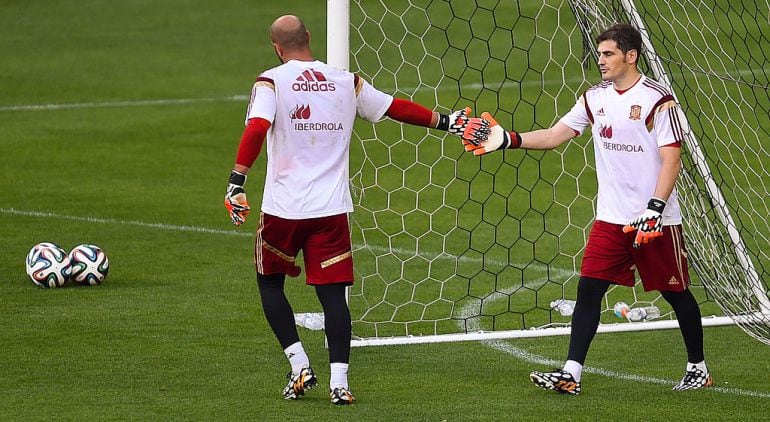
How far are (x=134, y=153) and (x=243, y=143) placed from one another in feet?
31.6

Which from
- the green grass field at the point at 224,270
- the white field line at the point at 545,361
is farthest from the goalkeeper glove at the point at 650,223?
the white field line at the point at 545,361

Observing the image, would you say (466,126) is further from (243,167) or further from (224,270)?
(224,270)

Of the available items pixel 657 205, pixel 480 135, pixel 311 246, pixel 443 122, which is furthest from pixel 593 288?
pixel 311 246

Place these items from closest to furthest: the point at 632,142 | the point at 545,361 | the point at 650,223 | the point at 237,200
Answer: the point at 237,200
the point at 650,223
the point at 632,142
the point at 545,361

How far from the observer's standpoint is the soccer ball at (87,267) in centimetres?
984

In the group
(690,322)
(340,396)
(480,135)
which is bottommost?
(340,396)

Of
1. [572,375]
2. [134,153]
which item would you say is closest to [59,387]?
[572,375]

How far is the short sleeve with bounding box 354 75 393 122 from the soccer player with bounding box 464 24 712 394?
109 cm

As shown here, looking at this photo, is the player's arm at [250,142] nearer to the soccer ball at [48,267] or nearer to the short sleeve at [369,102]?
the short sleeve at [369,102]

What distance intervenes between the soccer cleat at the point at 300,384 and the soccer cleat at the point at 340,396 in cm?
12

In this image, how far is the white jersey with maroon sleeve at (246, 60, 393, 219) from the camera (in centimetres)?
682

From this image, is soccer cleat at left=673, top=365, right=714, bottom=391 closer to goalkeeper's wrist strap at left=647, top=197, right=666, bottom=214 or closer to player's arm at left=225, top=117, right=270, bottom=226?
goalkeeper's wrist strap at left=647, top=197, right=666, bottom=214

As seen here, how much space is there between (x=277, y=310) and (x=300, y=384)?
0.40 m

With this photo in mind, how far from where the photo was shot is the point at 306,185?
6.88m
